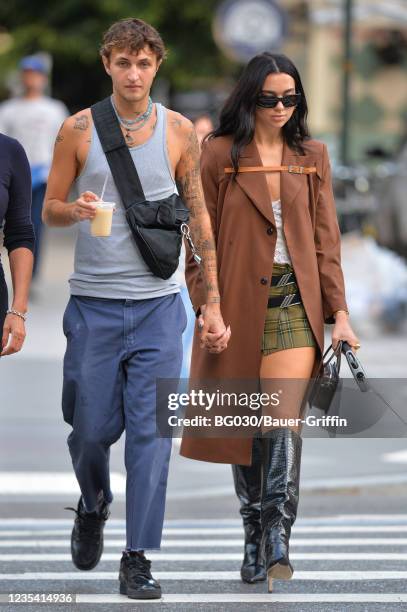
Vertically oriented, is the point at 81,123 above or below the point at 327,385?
above

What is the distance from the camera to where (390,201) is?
17.0 m

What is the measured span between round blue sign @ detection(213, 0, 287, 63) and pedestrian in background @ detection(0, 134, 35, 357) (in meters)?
10.7

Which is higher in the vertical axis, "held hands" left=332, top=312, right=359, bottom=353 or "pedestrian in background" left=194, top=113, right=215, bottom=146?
"pedestrian in background" left=194, top=113, right=215, bottom=146

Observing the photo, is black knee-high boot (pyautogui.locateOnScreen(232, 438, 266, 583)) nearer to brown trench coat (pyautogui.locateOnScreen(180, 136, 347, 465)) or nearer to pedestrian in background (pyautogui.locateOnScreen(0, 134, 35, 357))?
brown trench coat (pyautogui.locateOnScreen(180, 136, 347, 465))

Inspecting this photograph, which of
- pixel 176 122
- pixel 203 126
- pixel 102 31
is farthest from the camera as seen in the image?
pixel 102 31

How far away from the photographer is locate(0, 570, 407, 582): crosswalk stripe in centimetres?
626

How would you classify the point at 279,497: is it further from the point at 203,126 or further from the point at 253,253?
the point at 203,126

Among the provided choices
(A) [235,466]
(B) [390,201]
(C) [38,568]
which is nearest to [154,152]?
(A) [235,466]

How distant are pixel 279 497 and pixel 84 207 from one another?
1.20m

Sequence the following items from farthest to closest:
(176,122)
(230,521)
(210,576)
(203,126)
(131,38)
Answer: (203,126) → (230,521) → (210,576) → (176,122) → (131,38)

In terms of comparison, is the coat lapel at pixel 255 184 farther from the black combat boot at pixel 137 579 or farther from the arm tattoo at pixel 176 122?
the black combat boot at pixel 137 579

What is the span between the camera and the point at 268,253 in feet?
19.8

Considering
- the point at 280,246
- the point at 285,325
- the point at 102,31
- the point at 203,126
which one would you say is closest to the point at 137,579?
the point at 285,325

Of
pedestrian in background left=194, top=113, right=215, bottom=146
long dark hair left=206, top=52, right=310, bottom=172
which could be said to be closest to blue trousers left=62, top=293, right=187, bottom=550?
long dark hair left=206, top=52, right=310, bottom=172
